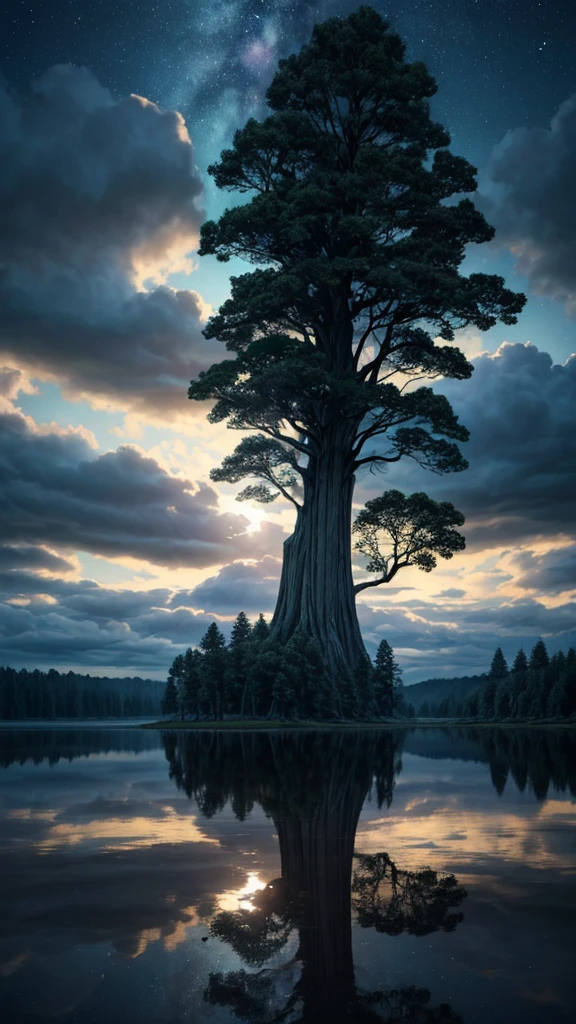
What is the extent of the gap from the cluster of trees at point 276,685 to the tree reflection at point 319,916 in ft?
80.3

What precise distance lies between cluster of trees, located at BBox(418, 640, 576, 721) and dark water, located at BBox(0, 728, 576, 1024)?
4293cm

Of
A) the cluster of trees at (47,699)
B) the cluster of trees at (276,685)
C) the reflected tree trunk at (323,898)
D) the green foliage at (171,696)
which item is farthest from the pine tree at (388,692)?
the cluster of trees at (47,699)

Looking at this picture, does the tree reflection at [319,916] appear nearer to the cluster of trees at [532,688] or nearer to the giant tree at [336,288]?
the giant tree at [336,288]

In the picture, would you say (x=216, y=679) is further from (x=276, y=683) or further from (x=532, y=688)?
(x=532, y=688)

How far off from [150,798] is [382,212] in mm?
35106

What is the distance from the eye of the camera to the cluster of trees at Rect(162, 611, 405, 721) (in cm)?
3553

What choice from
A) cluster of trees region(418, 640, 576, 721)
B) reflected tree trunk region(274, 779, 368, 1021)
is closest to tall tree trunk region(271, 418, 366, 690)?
cluster of trees region(418, 640, 576, 721)

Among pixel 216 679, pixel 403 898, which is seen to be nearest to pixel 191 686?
pixel 216 679

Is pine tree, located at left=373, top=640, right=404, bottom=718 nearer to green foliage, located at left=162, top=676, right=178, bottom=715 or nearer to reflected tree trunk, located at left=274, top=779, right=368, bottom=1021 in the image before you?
green foliage, located at left=162, top=676, right=178, bottom=715

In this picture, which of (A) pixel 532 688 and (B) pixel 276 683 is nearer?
(B) pixel 276 683

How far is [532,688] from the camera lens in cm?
7031

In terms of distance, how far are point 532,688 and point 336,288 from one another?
45.6 meters

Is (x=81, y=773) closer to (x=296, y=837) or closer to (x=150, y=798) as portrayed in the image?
(x=150, y=798)

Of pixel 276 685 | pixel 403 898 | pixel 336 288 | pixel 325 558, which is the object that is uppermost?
pixel 336 288
